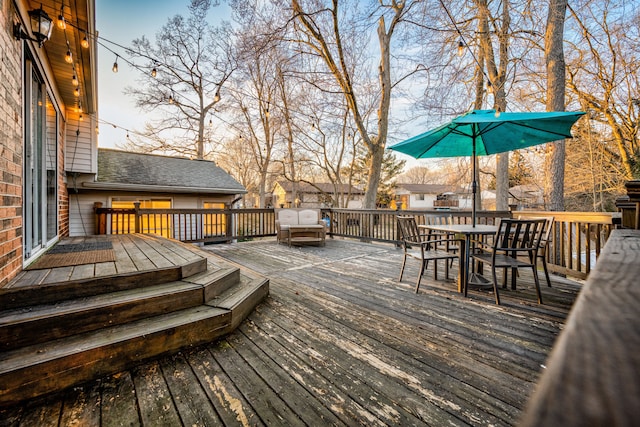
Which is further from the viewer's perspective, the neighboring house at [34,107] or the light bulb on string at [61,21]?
the light bulb on string at [61,21]

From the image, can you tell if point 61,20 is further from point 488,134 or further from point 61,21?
point 488,134

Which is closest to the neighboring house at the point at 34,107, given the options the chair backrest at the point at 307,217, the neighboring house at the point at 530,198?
the chair backrest at the point at 307,217

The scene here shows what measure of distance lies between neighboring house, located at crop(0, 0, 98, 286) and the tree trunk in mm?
7378

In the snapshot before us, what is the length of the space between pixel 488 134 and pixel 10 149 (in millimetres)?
5111

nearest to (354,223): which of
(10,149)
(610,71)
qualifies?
(10,149)

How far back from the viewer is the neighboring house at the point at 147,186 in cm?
791

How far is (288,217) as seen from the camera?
7.07 m

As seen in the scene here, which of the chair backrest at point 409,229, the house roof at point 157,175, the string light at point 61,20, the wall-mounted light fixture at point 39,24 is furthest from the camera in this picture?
the house roof at point 157,175

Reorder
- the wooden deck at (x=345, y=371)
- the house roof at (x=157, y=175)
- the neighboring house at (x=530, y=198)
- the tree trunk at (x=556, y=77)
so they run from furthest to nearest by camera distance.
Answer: the neighboring house at (x=530, y=198) < the house roof at (x=157, y=175) < the tree trunk at (x=556, y=77) < the wooden deck at (x=345, y=371)

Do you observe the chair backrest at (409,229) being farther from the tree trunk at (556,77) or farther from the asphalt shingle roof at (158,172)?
the asphalt shingle roof at (158,172)

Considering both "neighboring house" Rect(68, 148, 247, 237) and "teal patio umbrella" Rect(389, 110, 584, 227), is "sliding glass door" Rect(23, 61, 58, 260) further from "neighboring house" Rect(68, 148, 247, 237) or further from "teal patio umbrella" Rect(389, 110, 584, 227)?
"teal patio umbrella" Rect(389, 110, 584, 227)

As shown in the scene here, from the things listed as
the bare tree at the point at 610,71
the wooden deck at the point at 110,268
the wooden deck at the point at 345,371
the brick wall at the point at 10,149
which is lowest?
the wooden deck at the point at 345,371

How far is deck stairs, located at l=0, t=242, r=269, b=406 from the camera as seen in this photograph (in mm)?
1605

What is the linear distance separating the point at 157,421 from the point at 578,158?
47.8ft
